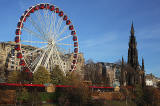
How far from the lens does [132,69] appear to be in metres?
109

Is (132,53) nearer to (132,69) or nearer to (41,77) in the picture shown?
(132,69)

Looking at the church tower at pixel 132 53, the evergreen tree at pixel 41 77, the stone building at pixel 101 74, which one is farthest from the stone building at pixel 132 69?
the evergreen tree at pixel 41 77

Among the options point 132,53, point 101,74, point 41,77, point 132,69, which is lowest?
point 41,77

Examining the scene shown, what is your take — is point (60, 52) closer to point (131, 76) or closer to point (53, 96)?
point (53, 96)

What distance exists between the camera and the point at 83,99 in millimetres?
44594

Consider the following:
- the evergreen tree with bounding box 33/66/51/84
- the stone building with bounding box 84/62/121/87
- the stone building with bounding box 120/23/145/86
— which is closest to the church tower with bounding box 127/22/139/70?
the stone building with bounding box 120/23/145/86

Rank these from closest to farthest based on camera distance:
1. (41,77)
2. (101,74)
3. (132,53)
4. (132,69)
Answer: (41,77) → (132,69) → (132,53) → (101,74)

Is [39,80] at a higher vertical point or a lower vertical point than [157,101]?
higher

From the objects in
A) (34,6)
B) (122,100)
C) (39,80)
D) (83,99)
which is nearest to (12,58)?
(39,80)

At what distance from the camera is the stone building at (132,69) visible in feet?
356

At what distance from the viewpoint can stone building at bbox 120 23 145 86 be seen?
109m

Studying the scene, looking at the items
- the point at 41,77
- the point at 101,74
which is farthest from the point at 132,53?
the point at 41,77

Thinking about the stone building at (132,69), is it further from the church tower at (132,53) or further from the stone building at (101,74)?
the stone building at (101,74)

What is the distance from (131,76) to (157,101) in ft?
167
